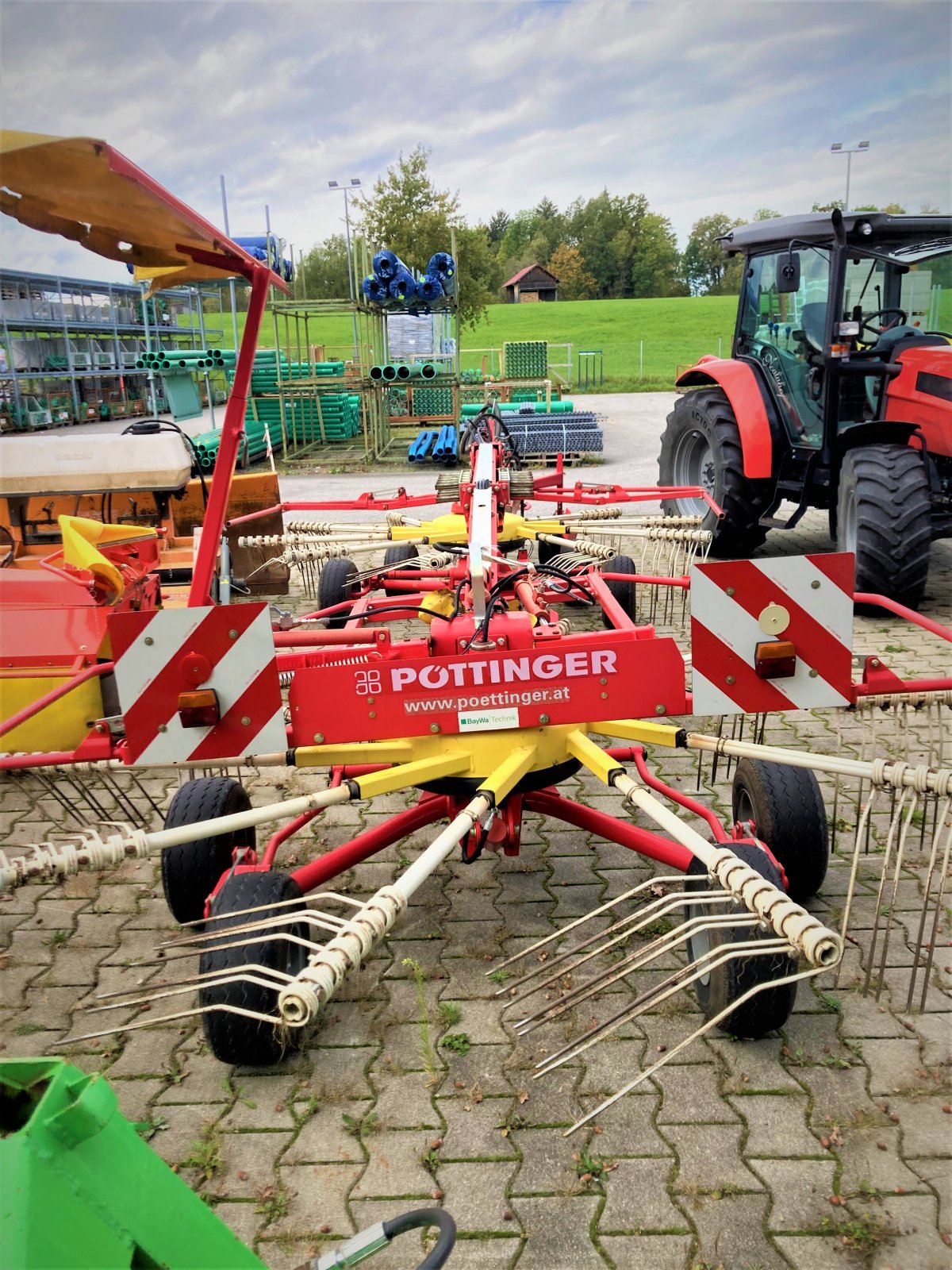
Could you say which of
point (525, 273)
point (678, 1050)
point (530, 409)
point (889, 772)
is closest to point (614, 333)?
point (525, 273)

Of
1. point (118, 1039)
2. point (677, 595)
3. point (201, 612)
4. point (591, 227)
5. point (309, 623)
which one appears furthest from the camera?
point (591, 227)

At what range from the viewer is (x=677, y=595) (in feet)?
23.6

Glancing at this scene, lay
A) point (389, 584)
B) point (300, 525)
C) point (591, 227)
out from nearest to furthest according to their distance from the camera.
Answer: point (389, 584)
point (300, 525)
point (591, 227)

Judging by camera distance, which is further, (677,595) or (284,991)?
(677,595)

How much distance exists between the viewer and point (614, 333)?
43.4 m

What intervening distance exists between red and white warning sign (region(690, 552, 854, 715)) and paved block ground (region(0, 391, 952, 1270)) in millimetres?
860

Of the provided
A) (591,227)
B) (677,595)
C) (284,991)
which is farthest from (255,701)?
(591,227)

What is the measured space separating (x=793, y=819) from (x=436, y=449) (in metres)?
11.8

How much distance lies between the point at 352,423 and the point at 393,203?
8987mm

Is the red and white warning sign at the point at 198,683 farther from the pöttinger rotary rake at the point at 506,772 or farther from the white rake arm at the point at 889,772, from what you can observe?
the white rake arm at the point at 889,772

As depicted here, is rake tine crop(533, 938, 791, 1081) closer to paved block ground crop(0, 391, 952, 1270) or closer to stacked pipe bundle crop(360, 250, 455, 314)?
paved block ground crop(0, 391, 952, 1270)

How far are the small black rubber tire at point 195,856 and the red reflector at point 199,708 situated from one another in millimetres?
540

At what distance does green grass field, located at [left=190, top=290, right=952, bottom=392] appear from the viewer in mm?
32156

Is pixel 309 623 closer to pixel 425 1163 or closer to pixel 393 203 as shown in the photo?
pixel 425 1163
